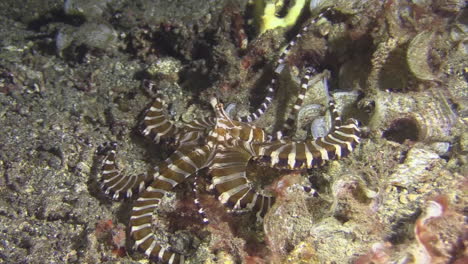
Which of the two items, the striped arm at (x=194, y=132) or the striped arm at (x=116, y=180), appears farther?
the striped arm at (x=194, y=132)

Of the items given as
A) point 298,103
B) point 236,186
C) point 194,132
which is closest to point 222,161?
point 236,186

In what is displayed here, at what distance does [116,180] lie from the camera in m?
4.55

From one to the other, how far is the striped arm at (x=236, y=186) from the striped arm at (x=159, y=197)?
0.81 ft

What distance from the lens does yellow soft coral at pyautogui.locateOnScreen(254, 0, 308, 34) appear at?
19.8 ft

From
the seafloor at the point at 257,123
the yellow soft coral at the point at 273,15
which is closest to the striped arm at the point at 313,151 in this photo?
the seafloor at the point at 257,123

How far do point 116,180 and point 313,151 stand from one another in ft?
8.71

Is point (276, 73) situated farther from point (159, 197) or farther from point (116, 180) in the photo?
point (116, 180)

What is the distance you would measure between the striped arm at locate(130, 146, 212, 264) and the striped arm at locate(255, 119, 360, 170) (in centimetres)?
86

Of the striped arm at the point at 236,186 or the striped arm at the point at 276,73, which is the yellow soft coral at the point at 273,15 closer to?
the striped arm at the point at 276,73

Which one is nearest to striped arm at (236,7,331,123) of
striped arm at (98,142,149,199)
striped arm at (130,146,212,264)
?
striped arm at (130,146,212,264)

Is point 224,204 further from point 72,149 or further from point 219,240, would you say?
point 72,149

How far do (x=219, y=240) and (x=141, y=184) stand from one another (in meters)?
1.29

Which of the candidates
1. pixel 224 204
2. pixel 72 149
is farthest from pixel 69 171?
pixel 224 204

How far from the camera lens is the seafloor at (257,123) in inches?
139
